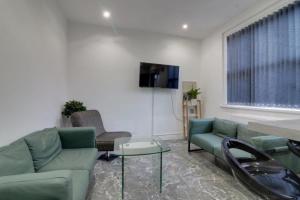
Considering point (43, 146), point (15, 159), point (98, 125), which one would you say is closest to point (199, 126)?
point (98, 125)

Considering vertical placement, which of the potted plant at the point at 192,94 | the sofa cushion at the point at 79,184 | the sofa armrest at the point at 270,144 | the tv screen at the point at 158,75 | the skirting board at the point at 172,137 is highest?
the tv screen at the point at 158,75

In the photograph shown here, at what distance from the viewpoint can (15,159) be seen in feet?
4.61

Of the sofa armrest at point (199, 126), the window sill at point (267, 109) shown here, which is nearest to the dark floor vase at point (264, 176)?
the window sill at point (267, 109)

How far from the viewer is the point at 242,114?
3.48 metres

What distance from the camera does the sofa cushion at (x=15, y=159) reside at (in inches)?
50.0

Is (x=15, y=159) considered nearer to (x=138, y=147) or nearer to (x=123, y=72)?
(x=138, y=147)

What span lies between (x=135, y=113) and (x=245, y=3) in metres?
3.23

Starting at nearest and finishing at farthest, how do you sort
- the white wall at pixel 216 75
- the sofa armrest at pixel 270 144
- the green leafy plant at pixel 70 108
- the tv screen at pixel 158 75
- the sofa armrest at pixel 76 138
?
the sofa armrest at pixel 270 144 → the sofa armrest at pixel 76 138 → the white wall at pixel 216 75 → the green leafy plant at pixel 70 108 → the tv screen at pixel 158 75

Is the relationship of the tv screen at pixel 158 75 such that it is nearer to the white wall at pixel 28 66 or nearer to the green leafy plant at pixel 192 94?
the green leafy plant at pixel 192 94

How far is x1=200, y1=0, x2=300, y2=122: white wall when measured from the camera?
3307 millimetres

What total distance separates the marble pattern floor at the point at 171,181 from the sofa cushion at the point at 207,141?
0.28 meters

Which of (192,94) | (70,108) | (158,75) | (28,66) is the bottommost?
(70,108)

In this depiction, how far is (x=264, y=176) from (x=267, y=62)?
2.63m

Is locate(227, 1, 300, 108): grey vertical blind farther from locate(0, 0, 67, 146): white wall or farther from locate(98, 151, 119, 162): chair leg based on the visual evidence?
locate(0, 0, 67, 146): white wall
